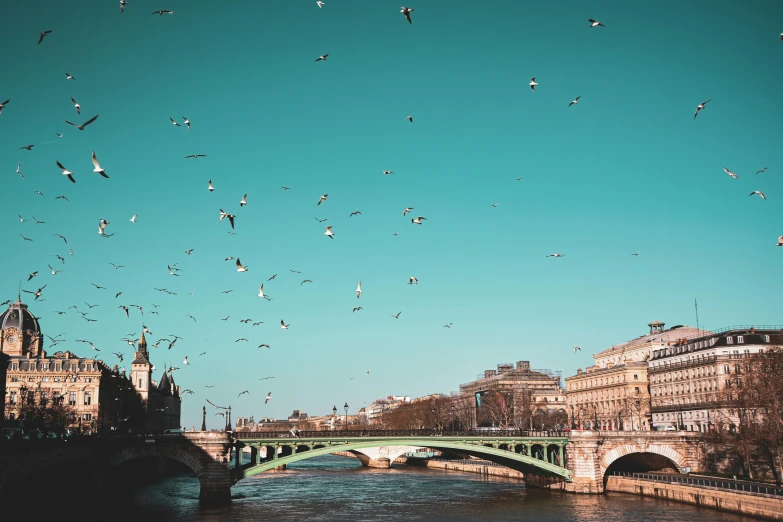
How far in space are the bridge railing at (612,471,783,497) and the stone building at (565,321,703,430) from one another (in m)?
38.8

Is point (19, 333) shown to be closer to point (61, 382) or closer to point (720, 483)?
point (61, 382)

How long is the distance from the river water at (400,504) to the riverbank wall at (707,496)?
0.85 meters

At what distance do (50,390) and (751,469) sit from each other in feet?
338

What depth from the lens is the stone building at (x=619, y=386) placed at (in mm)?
125375

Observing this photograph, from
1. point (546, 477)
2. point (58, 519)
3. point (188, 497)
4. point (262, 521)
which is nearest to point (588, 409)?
point (546, 477)

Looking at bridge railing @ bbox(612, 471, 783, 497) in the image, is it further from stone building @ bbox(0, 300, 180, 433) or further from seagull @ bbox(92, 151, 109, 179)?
stone building @ bbox(0, 300, 180, 433)

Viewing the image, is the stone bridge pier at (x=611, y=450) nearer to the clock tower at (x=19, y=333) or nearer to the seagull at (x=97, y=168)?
the seagull at (x=97, y=168)

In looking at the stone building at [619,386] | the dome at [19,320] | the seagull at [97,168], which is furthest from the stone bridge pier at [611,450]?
the dome at [19,320]

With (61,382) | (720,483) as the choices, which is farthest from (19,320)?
(720,483)

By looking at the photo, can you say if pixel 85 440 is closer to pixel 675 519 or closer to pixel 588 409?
pixel 675 519

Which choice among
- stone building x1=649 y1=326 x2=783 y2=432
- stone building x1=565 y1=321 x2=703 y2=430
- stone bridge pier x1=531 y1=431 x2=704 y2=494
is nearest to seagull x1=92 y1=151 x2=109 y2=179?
stone bridge pier x1=531 y1=431 x2=704 y2=494

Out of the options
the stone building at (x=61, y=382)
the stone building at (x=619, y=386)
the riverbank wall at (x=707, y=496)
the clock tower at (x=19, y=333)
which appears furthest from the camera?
the clock tower at (x=19, y=333)

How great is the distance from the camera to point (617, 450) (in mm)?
81375

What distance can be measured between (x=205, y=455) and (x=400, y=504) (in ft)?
61.7
